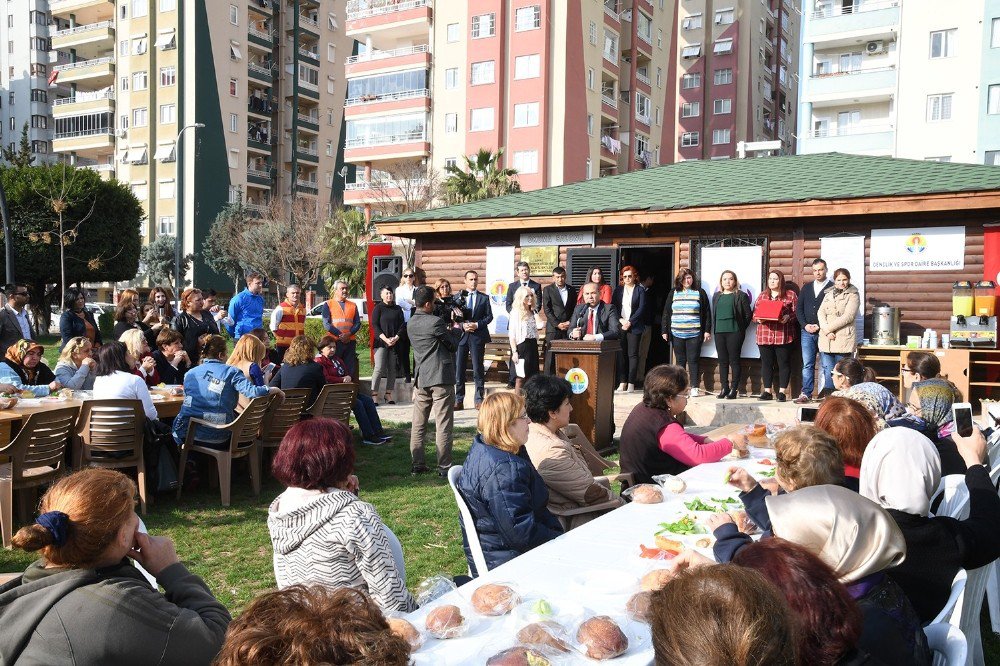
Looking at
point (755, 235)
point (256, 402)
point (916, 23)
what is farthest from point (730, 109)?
point (256, 402)

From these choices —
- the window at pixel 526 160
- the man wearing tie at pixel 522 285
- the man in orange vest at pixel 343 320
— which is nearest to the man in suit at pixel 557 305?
the man wearing tie at pixel 522 285

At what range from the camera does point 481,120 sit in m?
45.3

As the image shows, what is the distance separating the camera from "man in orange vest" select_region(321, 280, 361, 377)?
1170 centimetres

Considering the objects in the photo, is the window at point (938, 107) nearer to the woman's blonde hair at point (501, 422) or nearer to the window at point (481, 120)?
the window at point (481, 120)

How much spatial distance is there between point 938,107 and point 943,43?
3105 millimetres

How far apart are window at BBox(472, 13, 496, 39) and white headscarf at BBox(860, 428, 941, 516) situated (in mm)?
45064

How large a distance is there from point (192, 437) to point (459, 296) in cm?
626

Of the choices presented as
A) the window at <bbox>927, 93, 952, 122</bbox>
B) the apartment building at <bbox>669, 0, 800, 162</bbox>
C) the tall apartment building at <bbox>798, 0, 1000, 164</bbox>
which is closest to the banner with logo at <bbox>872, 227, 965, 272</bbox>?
the tall apartment building at <bbox>798, 0, 1000, 164</bbox>

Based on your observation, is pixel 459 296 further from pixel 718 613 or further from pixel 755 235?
pixel 718 613

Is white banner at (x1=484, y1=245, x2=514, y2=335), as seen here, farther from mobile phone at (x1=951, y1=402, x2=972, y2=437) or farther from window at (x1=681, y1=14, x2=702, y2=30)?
window at (x1=681, y1=14, x2=702, y2=30)

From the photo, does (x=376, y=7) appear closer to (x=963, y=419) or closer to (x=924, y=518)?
(x=963, y=419)

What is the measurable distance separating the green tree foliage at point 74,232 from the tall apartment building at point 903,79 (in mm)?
34579

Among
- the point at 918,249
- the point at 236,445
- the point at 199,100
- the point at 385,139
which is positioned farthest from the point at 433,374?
the point at 199,100

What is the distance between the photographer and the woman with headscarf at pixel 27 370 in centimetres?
802
